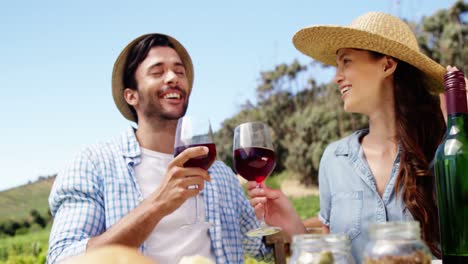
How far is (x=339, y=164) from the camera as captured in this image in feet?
7.93

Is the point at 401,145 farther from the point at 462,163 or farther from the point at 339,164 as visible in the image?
the point at 462,163

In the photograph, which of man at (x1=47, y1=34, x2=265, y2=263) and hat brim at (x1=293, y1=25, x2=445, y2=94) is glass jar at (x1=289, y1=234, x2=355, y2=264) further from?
hat brim at (x1=293, y1=25, x2=445, y2=94)

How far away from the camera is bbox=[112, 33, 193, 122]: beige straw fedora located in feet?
9.39

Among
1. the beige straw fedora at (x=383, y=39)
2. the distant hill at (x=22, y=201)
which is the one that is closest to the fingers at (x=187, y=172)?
the beige straw fedora at (x=383, y=39)

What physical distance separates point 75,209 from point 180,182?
696mm

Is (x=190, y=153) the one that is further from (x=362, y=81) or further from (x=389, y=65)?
(x=389, y=65)

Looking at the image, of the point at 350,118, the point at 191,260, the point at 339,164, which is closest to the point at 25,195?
the point at 350,118

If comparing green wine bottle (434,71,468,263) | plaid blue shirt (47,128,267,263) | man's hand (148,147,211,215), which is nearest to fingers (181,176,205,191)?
man's hand (148,147,211,215)

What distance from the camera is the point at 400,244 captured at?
0.96 meters

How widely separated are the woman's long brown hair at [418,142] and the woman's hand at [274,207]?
485mm

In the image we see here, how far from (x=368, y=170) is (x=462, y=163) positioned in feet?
3.48

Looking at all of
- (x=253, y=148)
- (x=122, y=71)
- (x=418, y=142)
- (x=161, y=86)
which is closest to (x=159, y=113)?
(x=161, y=86)

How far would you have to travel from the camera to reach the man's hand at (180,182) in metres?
1.76

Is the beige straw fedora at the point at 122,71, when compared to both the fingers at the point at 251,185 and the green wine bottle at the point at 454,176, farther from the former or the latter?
the green wine bottle at the point at 454,176
